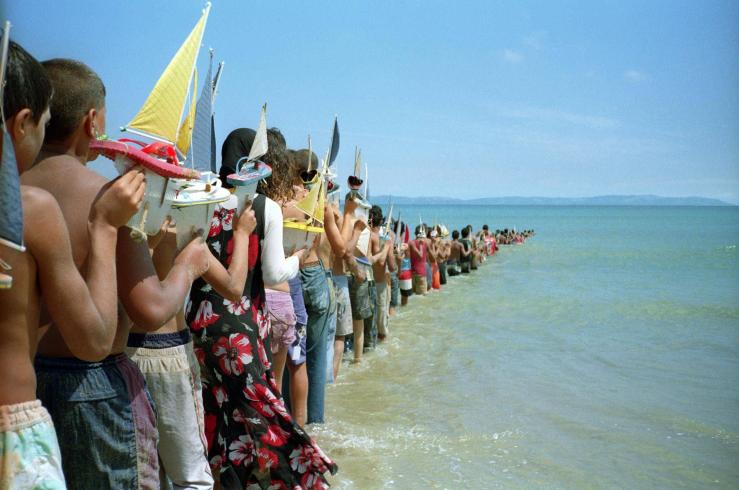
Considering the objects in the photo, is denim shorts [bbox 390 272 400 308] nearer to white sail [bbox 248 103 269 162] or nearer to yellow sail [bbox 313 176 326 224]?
yellow sail [bbox 313 176 326 224]

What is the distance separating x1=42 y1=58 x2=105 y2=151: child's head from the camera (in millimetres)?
2090

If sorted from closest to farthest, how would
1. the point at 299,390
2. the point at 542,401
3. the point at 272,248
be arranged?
1. the point at 272,248
2. the point at 299,390
3. the point at 542,401

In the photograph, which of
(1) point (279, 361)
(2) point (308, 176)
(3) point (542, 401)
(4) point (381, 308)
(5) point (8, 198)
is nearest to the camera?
(5) point (8, 198)

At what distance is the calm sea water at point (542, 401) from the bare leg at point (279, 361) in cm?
76

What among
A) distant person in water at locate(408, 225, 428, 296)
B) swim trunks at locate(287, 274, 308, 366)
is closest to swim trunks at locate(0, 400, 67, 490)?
swim trunks at locate(287, 274, 308, 366)

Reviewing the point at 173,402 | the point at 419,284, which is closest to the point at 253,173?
the point at 173,402

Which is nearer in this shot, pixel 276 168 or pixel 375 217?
pixel 276 168

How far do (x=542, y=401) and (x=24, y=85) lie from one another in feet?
20.2

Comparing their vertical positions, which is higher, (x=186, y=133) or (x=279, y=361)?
(x=186, y=133)

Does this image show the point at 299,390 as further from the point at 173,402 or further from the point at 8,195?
the point at 8,195

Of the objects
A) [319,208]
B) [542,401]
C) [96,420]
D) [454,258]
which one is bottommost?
→ [542,401]

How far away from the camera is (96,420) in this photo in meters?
2.11

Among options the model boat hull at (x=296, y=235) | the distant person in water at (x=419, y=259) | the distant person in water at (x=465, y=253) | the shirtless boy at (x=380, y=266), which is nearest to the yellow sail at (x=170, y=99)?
the model boat hull at (x=296, y=235)

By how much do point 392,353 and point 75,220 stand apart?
7.30m
